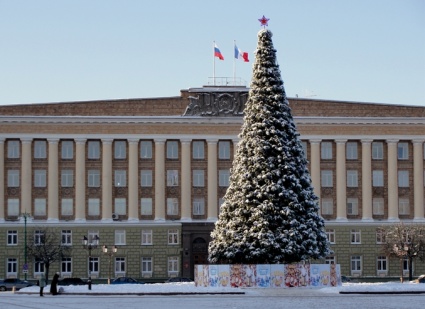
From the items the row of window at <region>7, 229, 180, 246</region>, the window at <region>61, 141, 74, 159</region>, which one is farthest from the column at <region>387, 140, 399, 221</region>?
the window at <region>61, 141, 74, 159</region>

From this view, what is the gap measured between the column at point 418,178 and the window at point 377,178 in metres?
3.08

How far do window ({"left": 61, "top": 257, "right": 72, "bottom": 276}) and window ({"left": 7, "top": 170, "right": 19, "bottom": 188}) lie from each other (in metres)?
8.12

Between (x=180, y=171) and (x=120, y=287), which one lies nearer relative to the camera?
(x=120, y=287)

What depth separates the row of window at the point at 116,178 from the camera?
11056 centimetres

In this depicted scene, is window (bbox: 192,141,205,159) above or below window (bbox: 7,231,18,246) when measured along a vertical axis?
above

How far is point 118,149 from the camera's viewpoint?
111750 mm

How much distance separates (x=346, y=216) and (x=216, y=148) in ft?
45.1

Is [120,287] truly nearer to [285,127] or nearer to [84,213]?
[285,127]

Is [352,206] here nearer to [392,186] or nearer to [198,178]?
[392,186]

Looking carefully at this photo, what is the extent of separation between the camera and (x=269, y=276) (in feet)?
244

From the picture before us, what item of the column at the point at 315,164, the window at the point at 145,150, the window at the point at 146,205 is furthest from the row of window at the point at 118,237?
the column at the point at 315,164

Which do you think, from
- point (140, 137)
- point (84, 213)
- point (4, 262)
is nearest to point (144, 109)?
point (140, 137)

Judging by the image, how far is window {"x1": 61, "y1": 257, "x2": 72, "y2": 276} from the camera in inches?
4343

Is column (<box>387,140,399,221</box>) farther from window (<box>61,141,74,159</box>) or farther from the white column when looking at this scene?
the white column
